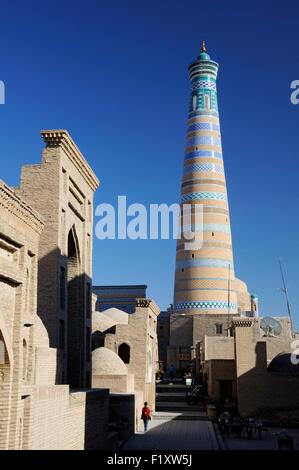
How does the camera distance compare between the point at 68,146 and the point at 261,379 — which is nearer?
the point at 68,146

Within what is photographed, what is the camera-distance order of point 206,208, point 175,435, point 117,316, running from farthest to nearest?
point 206,208, point 117,316, point 175,435

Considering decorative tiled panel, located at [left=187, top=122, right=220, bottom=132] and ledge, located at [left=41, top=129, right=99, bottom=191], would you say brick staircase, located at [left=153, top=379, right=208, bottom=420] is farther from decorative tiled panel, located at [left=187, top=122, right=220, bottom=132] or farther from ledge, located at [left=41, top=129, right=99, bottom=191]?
decorative tiled panel, located at [left=187, top=122, right=220, bottom=132]

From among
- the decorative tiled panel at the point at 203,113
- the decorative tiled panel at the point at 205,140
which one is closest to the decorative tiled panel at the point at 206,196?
the decorative tiled panel at the point at 205,140

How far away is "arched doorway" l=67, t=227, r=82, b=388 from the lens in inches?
644

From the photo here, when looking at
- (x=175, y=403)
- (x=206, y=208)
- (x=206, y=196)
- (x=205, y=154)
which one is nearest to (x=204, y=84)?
(x=205, y=154)

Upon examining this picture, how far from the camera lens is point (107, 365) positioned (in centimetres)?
1959

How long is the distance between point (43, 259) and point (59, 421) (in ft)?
15.4

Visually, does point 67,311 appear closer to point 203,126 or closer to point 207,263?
point 207,263

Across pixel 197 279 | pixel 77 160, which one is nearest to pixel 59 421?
pixel 77 160

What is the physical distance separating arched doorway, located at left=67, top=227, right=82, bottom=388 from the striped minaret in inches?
778

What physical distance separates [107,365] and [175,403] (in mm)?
7395

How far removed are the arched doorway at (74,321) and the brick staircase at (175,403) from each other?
624cm

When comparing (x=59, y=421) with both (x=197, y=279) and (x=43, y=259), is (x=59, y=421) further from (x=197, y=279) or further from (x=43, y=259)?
(x=197, y=279)

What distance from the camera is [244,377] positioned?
20.5 m
